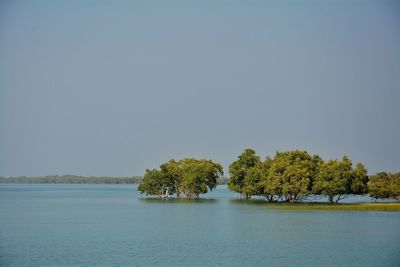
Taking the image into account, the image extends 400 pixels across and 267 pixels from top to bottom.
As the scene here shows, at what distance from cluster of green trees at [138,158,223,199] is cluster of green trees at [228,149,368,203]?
414 inches

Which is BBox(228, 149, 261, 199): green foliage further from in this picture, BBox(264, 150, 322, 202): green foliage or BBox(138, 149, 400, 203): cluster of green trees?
BBox(264, 150, 322, 202): green foliage

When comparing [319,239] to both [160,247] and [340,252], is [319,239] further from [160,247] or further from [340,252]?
[160,247]

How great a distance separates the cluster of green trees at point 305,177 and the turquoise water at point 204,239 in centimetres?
836

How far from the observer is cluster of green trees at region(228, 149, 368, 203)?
76438mm

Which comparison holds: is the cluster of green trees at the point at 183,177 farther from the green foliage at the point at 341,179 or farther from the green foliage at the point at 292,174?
the green foliage at the point at 341,179

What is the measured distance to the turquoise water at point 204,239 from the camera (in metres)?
37.4

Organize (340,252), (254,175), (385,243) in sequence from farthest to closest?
(254,175), (385,243), (340,252)

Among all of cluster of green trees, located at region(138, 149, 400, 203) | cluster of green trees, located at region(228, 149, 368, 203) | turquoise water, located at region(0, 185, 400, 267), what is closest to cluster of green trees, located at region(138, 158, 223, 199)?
cluster of green trees, located at region(138, 149, 400, 203)

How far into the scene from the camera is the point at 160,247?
42.3m

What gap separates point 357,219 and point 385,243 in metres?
16.6

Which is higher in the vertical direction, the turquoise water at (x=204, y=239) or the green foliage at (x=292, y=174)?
the green foliage at (x=292, y=174)

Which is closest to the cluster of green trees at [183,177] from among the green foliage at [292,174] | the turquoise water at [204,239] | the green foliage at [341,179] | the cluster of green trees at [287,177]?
the cluster of green trees at [287,177]

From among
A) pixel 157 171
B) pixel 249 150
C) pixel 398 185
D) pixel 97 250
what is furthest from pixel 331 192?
pixel 97 250

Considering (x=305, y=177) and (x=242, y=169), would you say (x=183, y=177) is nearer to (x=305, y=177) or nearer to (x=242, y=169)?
(x=242, y=169)
